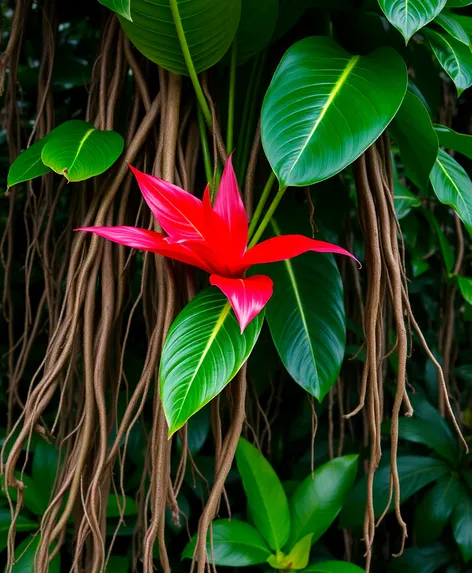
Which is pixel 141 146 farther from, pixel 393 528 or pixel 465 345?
pixel 465 345

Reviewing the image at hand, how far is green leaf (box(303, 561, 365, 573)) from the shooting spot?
80 centimetres

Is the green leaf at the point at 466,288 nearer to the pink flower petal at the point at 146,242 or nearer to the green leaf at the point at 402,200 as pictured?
the green leaf at the point at 402,200

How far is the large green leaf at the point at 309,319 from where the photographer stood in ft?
2.18

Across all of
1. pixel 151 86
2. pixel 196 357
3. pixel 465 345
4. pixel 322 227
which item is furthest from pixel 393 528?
pixel 151 86

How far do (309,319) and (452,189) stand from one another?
0.85 ft

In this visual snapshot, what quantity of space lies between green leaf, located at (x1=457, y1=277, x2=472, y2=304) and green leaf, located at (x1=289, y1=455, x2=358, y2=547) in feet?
1.01

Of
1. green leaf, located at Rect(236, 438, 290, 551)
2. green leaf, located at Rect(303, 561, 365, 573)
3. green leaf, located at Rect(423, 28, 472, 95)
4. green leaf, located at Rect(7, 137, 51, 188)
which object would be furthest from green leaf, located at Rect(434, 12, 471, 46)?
green leaf, located at Rect(303, 561, 365, 573)

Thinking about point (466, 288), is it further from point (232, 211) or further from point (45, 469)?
point (45, 469)

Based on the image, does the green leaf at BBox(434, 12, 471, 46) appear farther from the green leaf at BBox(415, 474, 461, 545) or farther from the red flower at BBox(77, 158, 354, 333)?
the green leaf at BBox(415, 474, 461, 545)

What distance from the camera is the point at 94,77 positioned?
733 millimetres

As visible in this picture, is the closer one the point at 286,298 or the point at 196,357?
the point at 196,357

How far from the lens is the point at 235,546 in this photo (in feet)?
2.68

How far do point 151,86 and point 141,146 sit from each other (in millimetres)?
100

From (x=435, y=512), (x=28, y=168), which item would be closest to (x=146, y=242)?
(x=28, y=168)
